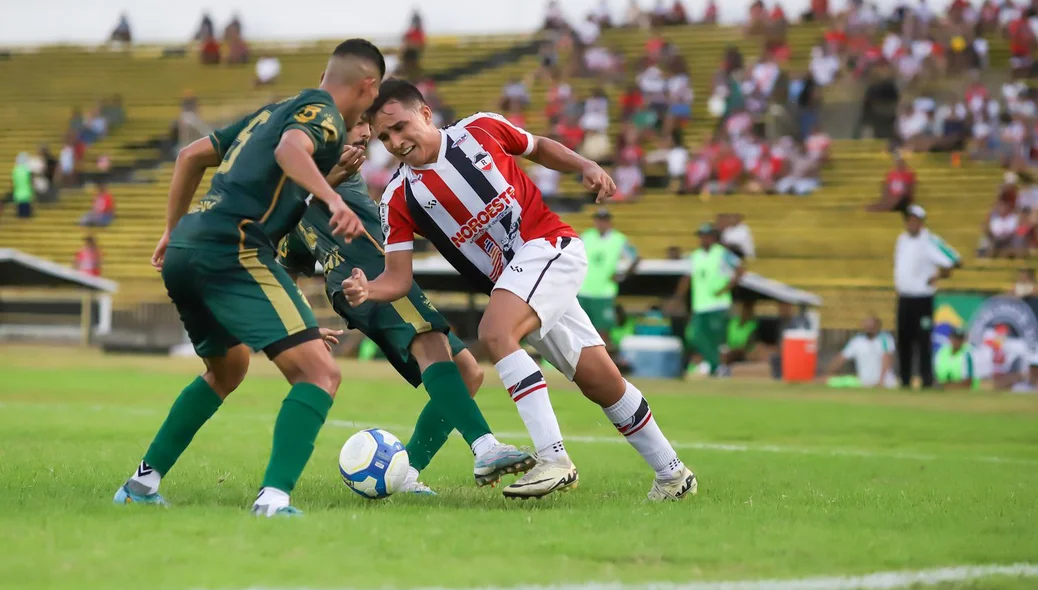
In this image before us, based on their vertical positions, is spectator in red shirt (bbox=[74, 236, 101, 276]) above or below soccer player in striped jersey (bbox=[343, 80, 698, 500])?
below

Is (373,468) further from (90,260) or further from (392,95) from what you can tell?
(90,260)

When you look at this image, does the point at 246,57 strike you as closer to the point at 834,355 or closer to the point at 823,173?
the point at 823,173

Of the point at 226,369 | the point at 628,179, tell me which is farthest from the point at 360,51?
the point at 628,179

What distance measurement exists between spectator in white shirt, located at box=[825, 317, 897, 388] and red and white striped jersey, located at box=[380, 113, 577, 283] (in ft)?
42.4

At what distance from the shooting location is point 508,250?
704 cm

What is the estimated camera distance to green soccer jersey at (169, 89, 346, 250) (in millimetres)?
5953

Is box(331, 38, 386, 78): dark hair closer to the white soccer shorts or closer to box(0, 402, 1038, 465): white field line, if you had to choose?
the white soccer shorts

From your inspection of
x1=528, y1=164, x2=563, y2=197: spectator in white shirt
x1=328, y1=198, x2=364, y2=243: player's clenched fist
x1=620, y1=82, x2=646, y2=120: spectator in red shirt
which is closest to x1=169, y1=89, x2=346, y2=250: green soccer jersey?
x1=328, y1=198, x2=364, y2=243: player's clenched fist

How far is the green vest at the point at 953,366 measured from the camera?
61.4ft

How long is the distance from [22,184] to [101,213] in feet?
8.58

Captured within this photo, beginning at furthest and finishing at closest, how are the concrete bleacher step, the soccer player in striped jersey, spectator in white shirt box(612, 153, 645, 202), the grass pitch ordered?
spectator in white shirt box(612, 153, 645, 202) < the concrete bleacher step < the soccer player in striped jersey < the grass pitch

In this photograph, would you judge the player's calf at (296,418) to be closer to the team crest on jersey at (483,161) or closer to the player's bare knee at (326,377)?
the player's bare knee at (326,377)

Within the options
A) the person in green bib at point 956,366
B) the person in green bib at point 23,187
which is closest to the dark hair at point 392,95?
the person in green bib at point 956,366

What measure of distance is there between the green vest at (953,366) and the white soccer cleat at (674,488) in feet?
40.3
